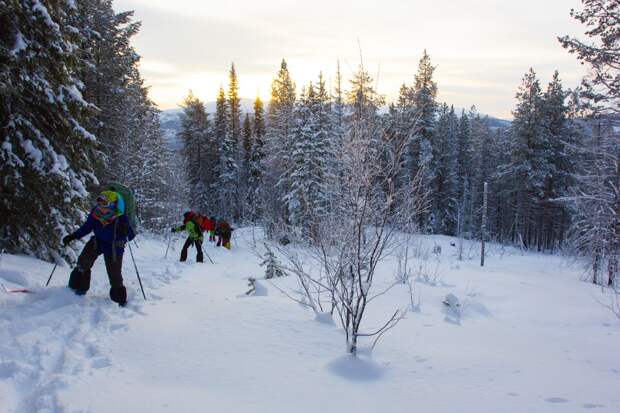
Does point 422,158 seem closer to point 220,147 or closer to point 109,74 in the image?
point 109,74

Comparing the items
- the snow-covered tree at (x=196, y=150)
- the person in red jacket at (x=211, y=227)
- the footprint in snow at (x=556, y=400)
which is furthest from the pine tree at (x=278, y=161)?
the footprint in snow at (x=556, y=400)

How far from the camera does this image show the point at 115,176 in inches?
629

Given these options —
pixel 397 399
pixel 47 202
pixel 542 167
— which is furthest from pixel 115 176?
pixel 542 167

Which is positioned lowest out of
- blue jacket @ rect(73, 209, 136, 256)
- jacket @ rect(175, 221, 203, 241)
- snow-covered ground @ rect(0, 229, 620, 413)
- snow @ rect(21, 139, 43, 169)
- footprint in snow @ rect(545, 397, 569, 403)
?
snow-covered ground @ rect(0, 229, 620, 413)

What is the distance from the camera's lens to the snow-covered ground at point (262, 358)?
3068 millimetres

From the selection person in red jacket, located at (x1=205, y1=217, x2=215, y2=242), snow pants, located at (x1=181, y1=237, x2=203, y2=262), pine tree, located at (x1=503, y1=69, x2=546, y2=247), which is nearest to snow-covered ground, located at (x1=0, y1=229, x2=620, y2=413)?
snow pants, located at (x1=181, y1=237, x2=203, y2=262)

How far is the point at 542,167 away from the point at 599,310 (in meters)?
26.7

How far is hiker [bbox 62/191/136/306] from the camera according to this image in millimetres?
5473

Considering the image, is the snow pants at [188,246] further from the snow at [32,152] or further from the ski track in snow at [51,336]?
the snow at [32,152]

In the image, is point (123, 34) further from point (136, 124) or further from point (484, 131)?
point (484, 131)

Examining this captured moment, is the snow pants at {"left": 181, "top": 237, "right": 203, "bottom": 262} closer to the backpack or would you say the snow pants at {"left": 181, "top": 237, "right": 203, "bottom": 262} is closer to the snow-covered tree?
the backpack

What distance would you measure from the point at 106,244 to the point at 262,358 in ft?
10.3

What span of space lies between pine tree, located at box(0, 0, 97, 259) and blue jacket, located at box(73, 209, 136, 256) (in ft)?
5.19

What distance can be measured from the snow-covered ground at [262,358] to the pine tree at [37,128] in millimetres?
667
